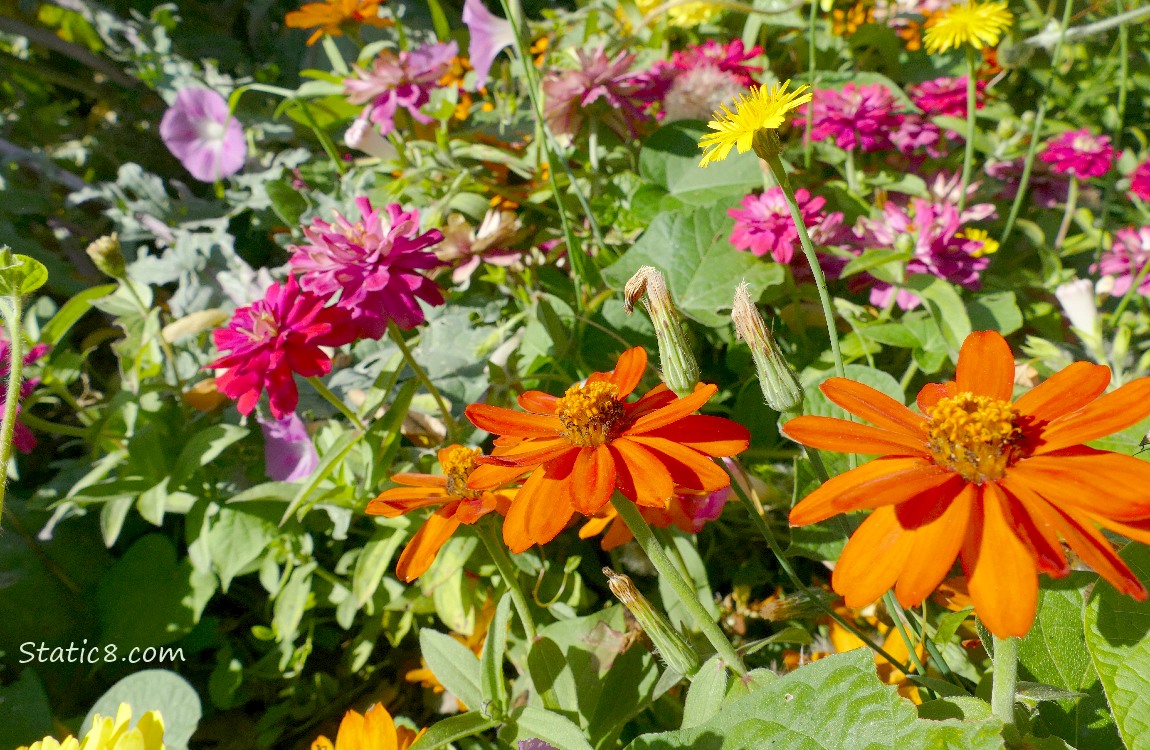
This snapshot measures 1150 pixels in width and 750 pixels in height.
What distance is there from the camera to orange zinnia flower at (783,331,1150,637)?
0.36 m

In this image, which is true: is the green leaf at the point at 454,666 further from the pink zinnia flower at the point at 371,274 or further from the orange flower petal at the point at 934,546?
the orange flower petal at the point at 934,546

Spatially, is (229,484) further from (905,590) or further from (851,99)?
(851,99)

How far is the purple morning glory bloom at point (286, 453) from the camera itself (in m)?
1.01

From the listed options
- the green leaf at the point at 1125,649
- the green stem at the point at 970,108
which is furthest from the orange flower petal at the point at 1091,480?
the green stem at the point at 970,108

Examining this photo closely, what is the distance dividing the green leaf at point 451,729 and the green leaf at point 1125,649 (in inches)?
18.5

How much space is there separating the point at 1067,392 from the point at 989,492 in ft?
0.32

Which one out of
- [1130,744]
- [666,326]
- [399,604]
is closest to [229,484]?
[399,604]

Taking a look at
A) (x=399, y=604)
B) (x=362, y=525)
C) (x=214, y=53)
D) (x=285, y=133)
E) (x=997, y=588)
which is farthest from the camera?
(x=214, y=53)

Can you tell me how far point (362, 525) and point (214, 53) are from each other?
5.75 feet

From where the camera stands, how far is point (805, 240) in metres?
0.50

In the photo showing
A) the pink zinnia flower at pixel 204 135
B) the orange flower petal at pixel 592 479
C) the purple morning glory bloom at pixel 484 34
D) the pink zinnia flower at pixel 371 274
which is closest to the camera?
the orange flower petal at pixel 592 479

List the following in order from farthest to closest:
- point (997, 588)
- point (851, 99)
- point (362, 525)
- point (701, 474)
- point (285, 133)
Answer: point (285, 133), point (851, 99), point (362, 525), point (701, 474), point (997, 588)

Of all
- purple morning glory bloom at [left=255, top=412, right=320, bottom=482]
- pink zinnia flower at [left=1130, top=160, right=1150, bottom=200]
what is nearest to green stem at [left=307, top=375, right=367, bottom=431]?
purple morning glory bloom at [left=255, top=412, right=320, bottom=482]

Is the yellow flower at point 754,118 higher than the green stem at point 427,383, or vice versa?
the yellow flower at point 754,118
